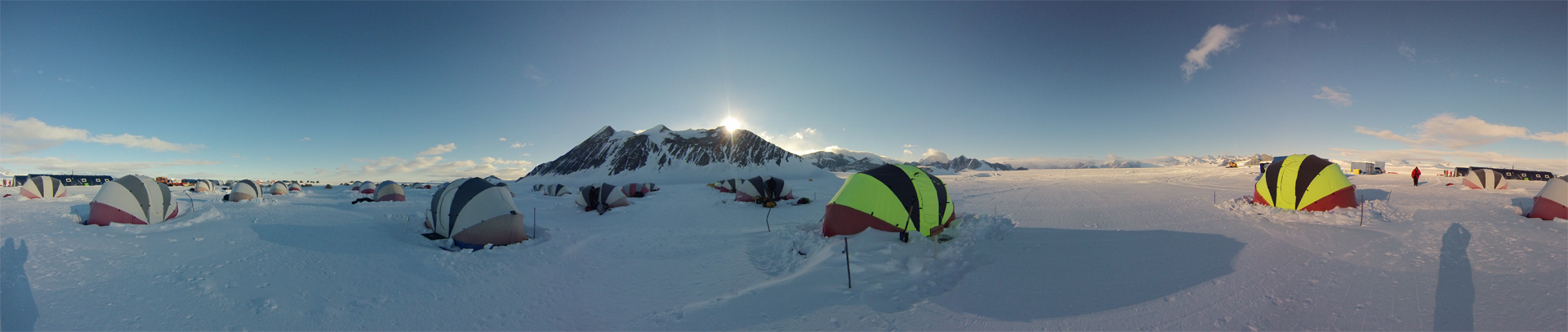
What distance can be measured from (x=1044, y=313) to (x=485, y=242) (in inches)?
455

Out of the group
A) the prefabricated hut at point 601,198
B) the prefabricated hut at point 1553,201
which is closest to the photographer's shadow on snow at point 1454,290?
the prefabricated hut at point 1553,201

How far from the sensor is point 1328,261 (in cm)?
687

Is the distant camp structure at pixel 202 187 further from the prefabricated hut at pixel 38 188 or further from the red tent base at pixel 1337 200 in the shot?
the red tent base at pixel 1337 200

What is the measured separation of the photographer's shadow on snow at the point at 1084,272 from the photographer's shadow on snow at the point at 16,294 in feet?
33.9

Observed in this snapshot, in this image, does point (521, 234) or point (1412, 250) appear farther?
point (521, 234)

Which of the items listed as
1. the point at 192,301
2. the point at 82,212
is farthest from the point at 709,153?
the point at 192,301

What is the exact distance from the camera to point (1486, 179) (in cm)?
1767

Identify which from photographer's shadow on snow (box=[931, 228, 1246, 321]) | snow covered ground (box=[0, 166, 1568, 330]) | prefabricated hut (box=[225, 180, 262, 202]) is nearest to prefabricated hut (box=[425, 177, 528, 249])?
snow covered ground (box=[0, 166, 1568, 330])

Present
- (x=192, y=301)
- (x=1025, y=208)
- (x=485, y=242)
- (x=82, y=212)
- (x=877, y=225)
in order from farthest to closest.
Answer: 1. (x=1025, y=208)
2. (x=82, y=212)
3. (x=485, y=242)
4. (x=877, y=225)
5. (x=192, y=301)

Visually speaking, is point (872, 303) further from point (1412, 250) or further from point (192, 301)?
point (1412, 250)

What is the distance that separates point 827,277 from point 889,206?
3.29 meters

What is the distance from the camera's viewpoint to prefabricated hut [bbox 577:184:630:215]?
67.7ft

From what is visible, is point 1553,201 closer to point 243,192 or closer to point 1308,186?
point 1308,186

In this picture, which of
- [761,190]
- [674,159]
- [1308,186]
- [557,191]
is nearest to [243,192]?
[557,191]
